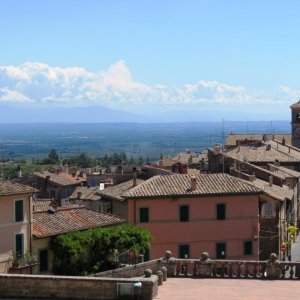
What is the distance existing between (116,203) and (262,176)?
18.3 m

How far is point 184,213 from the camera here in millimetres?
46250

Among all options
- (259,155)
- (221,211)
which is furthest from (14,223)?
(259,155)

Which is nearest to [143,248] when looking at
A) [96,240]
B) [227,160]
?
[96,240]

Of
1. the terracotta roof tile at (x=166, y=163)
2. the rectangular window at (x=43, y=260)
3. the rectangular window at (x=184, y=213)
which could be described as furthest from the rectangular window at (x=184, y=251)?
the terracotta roof tile at (x=166, y=163)

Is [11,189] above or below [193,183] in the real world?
above

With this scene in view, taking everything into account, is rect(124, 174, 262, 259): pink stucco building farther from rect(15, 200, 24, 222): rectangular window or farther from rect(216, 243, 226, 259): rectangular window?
rect(15, 200, 24, 222): rectangular window

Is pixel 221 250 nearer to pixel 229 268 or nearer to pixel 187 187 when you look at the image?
pixel 187 187

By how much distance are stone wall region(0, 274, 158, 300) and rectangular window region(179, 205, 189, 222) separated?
24.0m

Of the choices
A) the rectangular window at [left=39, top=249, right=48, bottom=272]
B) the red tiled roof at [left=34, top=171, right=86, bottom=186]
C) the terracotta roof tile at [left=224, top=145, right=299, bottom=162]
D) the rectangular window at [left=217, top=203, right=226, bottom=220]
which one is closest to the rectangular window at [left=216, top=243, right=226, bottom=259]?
the rectangular window at [left=217, top=203, right=226, bottom=220]

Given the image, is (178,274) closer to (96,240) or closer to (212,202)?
(96,240)

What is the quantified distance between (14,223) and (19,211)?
75 cm

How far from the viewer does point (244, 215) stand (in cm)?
4738

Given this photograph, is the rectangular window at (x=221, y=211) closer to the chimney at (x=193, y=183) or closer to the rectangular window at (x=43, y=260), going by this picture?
the chimney at (x=193, y=183)

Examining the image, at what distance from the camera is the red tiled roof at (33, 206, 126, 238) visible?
38.5 metres
